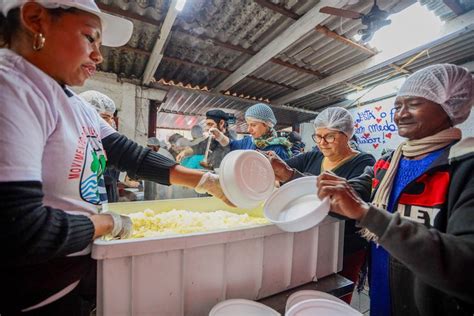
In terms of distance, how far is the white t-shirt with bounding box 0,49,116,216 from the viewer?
590 millimetres

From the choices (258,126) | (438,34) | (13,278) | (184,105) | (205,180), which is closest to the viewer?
(13,278)

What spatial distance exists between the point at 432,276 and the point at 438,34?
4.75 metres

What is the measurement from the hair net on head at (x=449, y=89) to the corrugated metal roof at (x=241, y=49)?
106 inches

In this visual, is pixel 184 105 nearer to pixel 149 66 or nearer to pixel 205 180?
pixel 149 66

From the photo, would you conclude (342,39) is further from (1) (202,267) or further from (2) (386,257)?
(1) (202,267)

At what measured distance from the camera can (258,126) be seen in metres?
3.31

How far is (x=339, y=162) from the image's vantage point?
6.98 ft

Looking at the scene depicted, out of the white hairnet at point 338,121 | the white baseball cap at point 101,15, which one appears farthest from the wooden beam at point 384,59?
the white baseball cap at point 101,15

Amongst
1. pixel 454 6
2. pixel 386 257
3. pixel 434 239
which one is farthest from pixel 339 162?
pixel 454 6

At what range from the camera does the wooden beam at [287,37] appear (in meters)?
3.32

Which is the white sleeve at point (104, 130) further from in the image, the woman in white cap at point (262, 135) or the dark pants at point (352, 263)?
the woman in white cap at point (262, 135)

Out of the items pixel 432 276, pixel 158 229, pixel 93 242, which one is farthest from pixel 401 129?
pixel 93 242

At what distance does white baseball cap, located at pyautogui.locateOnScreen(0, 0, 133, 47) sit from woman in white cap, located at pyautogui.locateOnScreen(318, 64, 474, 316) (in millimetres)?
1122

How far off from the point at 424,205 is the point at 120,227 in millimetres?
1351
